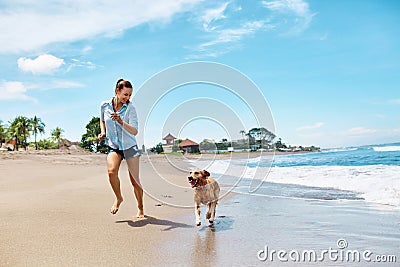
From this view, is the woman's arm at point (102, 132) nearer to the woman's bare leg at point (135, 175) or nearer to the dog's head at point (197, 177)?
the woman's bare leg at point (135, 175)

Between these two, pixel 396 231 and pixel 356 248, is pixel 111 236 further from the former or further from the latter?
pixel 396 231

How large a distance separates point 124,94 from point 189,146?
7.19 ft

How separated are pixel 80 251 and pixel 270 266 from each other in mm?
2059

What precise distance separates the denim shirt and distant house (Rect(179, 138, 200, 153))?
5.51ft

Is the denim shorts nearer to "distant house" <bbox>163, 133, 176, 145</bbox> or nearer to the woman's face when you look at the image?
the woman's face

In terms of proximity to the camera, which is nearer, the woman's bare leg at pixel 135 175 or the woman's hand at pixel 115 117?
the woman's hand at pixel 115 117

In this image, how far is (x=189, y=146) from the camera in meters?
7.55

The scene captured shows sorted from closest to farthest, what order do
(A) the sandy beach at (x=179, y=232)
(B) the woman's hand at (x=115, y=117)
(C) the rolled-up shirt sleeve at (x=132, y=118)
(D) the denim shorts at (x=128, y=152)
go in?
(A) the sandy beach at (x=179, y=232)
(B) the woman's hand at (x=115, y=117)
(C) the rolled-up shirt sleeve at (x=132, y=118)
(D) the denim shorts at (x=128, y=152)

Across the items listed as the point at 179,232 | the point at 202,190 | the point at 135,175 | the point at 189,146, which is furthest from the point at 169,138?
the point at 179,232

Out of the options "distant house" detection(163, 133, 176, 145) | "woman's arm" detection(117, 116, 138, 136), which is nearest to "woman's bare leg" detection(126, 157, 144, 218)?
"woman's arm" detection(117, 116, 138, 136)

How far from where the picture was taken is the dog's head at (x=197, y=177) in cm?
578

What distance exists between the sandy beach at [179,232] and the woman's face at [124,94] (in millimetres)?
1883

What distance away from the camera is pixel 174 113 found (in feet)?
22.5

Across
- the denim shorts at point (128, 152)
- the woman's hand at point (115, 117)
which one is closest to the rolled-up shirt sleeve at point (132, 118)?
the woman's hand at point (115, 117)
